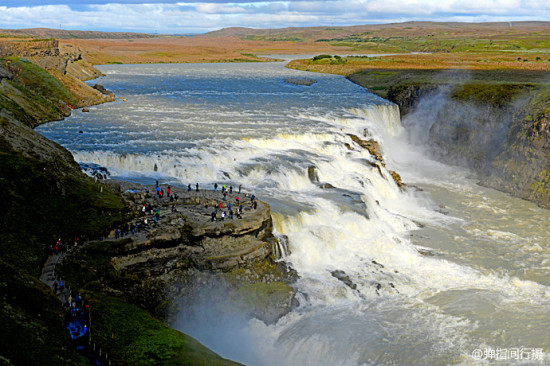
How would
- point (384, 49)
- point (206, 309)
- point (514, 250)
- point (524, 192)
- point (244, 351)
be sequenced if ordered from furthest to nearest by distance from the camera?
point (384, 49) → point (524, 192) → point (514, 250) → point (206, 309) → point (244, 351)

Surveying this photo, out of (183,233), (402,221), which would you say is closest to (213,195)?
(183,233)

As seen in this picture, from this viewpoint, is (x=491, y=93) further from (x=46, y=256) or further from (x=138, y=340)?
(x=138, y=340)

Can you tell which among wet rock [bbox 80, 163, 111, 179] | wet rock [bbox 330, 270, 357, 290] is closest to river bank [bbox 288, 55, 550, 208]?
wet rock [bbox 330, 270, 357, 290]

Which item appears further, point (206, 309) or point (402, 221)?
point (402, 221)

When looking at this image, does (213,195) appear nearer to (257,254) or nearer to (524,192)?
(257,254)

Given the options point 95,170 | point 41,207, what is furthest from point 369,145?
point 41,207

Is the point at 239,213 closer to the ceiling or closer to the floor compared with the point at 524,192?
closer to the ceiling

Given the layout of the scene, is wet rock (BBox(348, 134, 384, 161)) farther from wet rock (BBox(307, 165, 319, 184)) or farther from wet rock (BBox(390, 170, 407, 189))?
wet rock (BBox(307, 165, 319, 184))

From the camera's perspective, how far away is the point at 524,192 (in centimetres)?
4081

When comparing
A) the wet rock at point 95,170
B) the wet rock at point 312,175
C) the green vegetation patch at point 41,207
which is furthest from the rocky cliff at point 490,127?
the green vegetation patch at point 41,207

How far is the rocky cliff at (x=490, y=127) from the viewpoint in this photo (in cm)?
4106

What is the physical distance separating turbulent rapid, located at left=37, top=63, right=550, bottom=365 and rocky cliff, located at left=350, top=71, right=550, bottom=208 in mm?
1905

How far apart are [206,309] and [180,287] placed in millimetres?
1477

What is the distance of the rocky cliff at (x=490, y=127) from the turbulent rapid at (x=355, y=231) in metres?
1.91
